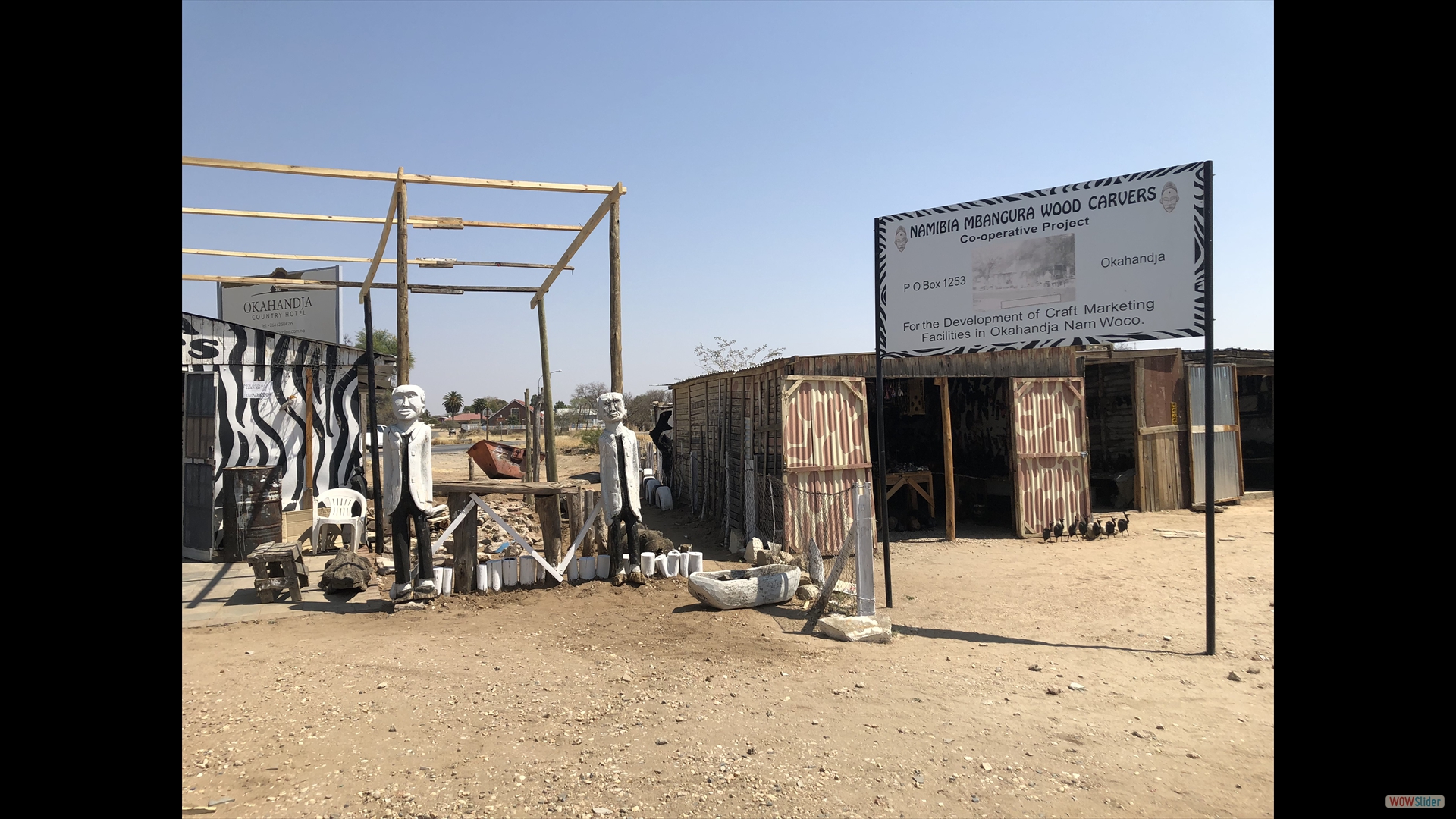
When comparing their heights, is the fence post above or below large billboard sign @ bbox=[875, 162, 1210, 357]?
below

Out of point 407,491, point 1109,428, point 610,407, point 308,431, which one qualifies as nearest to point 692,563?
point 610,407

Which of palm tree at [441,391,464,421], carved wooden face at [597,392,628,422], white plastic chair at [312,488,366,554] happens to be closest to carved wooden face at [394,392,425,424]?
carved wooden face at [597,392,628,422]

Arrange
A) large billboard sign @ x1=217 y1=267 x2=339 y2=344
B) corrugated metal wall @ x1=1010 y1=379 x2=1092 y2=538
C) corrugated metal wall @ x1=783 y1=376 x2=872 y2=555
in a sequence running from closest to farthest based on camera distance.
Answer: corrugated metal wall @ x1=783 y1=376 x2=872 y2=555, corrugated metal wall @ x1=1010 y1=379 x2=1092 y2=538, large billboard sign @ x1=217 y1=267 x2=339 y2=344

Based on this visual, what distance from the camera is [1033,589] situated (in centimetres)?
870

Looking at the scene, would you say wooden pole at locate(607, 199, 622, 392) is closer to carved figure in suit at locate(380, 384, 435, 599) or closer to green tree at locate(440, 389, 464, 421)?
carved figure in suit at locate(380, 384, 435, 599)

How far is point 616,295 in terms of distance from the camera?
945 centimetres

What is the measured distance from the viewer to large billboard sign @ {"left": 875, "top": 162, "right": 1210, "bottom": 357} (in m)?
6.46

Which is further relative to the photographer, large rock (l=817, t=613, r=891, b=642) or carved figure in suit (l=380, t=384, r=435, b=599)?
carved figure in suit (l=380, t=384, r=435, b=599)

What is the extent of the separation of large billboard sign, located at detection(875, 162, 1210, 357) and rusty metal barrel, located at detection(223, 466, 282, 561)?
873 centimetres

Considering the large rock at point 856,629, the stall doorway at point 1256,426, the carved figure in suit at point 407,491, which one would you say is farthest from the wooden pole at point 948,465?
the stall doorway at point 1256,426

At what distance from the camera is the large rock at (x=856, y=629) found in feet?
21.0

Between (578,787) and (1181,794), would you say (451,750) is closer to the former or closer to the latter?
(578,787)
